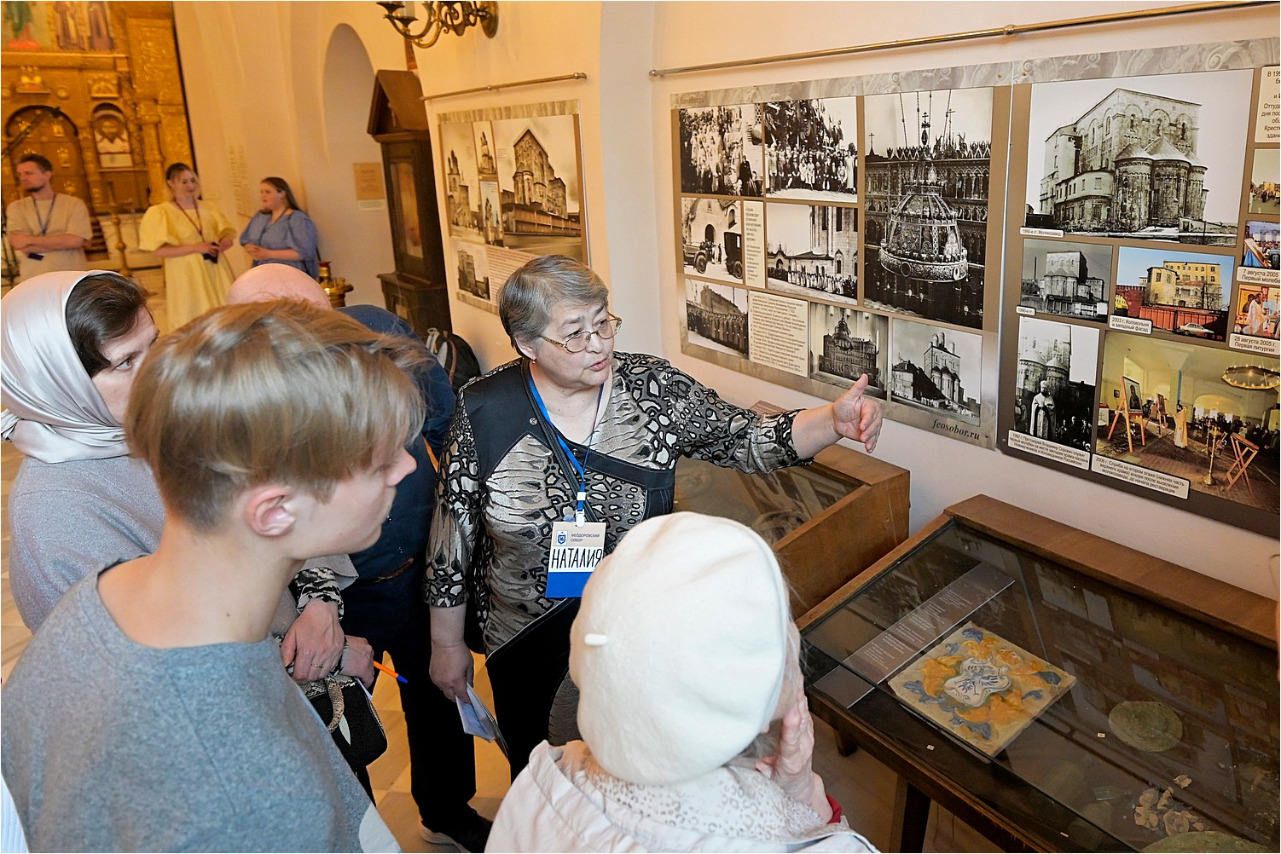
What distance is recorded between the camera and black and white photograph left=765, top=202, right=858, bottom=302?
284cm

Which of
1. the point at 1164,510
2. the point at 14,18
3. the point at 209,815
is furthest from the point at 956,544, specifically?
the point at 14,18

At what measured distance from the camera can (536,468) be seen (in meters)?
1.97

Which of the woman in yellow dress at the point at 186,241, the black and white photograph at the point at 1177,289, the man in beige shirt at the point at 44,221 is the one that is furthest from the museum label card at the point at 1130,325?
the man in beige shirt at the point at 44,221

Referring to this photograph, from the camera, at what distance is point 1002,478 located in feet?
8.36

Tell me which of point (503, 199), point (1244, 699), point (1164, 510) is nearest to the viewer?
point (1244, 699)

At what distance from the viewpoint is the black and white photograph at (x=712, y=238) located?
→ 11.0ft

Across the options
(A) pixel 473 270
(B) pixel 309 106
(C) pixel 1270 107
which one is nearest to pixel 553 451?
(C) pixel 1270 107

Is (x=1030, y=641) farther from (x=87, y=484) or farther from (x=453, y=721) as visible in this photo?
(x=87, y=484)

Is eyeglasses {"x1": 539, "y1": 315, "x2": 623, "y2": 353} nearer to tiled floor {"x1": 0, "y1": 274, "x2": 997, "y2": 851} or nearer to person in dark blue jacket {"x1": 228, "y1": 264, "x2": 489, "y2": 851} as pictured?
person in dark blue jacket {"x1": 228, "y1": 264, "x2": 489, "y2": 851}

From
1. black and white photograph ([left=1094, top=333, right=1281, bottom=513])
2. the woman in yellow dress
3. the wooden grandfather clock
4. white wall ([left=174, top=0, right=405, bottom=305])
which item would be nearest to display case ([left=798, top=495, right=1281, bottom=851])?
black and white photograph ([left=1094, top=333, right=1281, bottom=513])

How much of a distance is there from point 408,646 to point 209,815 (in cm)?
146

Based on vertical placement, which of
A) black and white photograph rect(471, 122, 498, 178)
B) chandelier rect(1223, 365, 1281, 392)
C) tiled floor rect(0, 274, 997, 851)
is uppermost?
black and white photograph rect(471, 122, 498, 178)

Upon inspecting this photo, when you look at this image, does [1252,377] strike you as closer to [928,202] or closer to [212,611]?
[928,202]

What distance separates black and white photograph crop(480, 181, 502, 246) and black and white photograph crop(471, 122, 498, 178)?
0.07 meters
